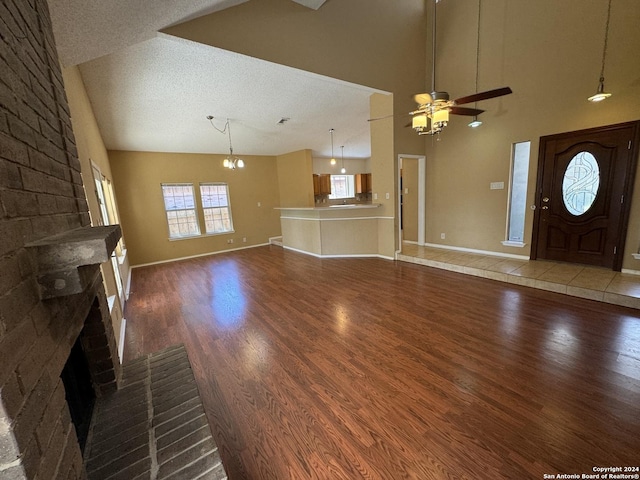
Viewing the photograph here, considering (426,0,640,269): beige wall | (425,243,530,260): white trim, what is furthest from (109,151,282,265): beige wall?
(425,243,530,260): white trim

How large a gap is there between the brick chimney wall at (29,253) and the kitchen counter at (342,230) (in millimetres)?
4765

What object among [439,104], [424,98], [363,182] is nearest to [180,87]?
[424,98]

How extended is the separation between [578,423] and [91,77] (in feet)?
18.3

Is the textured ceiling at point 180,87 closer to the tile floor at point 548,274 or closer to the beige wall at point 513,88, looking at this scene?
the beige wall at point 513,88

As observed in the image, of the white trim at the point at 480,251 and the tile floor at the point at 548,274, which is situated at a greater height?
the white trim at the point at 480,251

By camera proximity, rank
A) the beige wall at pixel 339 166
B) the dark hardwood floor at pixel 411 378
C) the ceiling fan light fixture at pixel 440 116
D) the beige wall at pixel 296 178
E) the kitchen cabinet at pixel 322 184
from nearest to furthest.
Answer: the dark hardwood floor at pixel 411 378 < the ceiling fan light fixture at pixel 440 116 < the beige wall at pixel 296 178 < the kitchen cabinet at pixel 322 184 < the beige wall at pixel 339 166

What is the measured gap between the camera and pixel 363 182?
10156mm

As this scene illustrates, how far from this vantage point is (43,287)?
0.87 meters

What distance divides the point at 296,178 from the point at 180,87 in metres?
4.60

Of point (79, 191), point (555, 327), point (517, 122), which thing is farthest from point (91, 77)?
point (517, 122)

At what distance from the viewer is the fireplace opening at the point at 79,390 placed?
1.36m

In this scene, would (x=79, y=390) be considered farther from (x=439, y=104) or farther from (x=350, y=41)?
(x=350, y=41)

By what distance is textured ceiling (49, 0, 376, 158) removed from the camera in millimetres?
1942

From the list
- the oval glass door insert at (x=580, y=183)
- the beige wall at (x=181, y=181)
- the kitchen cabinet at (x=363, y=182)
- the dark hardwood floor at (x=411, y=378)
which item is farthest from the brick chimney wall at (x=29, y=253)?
the kitchen cabinet at (x=363, y=182)
